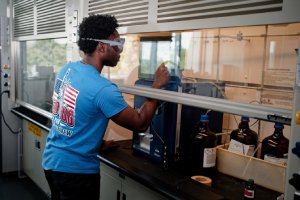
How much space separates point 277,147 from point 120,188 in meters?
0.93

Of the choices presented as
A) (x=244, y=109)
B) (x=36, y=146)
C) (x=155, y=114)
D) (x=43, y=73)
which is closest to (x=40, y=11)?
(x=43, y=73)

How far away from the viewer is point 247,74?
7.48ft

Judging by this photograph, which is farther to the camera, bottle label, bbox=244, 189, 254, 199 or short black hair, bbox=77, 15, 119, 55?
short black hair, bbox=77, 15, 119, 55

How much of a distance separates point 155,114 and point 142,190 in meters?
0.43

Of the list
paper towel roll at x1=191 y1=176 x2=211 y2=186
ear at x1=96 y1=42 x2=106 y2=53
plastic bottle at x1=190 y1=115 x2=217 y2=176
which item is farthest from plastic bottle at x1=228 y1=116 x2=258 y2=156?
ear at x1=96 y1=42 x2=106 y2=53

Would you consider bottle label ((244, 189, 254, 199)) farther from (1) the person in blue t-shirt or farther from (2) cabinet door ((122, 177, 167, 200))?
(1) the person in blue t-shirt

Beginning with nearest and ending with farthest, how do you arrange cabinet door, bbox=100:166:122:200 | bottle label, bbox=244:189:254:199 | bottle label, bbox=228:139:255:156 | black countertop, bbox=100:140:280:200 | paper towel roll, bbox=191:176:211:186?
bottle label, bbox=244:189:254:199, black countertop, bbox=100:140:280:200, paper towel roll, bbox=191:176:211:186, bottle label, bbox=228:139:255:156, cabinet door, bbox=100:166:122:200

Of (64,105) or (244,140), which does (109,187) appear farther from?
(244,140)

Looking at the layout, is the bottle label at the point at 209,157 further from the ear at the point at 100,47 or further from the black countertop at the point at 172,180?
the ear at the point at 100,47

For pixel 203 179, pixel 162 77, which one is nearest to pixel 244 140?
pixel 203 179

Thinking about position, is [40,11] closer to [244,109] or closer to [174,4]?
[174,4]

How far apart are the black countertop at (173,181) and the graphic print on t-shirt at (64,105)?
15.2 inches

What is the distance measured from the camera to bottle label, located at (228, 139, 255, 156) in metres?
1.57

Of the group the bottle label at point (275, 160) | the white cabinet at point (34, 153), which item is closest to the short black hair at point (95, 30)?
the bottle label at point (275, 160)
